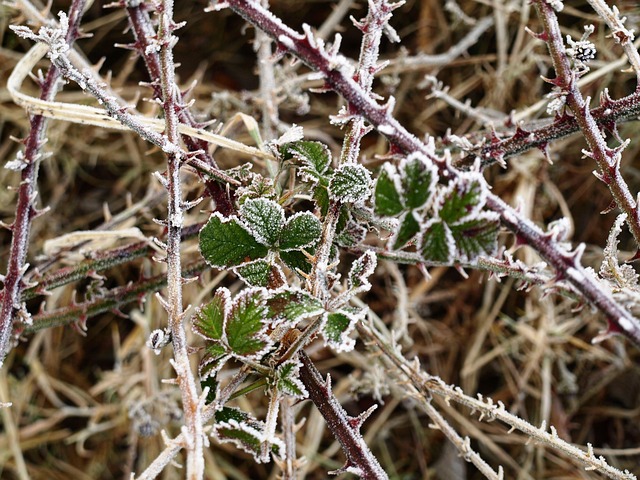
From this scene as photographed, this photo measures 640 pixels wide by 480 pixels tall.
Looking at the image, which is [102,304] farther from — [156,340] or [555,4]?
[555,4]

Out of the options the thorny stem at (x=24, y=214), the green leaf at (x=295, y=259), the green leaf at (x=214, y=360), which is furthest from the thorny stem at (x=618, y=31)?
the thorny stem at (x=24, y=214)

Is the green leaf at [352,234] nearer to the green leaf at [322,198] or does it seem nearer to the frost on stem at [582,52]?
the green leaf at [322,198]

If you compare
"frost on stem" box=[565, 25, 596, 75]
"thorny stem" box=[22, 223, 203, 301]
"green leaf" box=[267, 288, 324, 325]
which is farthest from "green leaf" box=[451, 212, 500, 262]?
"thorny stem" box=[22, 223, 203, 301]

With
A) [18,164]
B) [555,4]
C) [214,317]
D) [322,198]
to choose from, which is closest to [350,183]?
[322,198]

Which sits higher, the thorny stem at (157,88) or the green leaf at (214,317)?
the thorny stem at (157,88)

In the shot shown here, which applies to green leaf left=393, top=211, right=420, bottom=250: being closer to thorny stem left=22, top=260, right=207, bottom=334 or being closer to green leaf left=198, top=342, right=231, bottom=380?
green leaf left=198, top=342, right=231, bottom=380

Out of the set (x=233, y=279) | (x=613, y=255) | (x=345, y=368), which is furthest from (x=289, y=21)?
(x=613, y=255)
